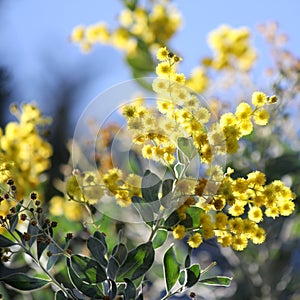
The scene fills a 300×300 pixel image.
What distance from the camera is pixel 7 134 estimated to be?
111 cm

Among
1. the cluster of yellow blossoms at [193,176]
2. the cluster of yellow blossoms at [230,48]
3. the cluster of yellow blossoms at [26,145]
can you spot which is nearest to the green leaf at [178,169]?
the cluster of yellow blossoms at [193,176]

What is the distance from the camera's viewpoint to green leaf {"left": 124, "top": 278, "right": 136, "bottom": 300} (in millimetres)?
684

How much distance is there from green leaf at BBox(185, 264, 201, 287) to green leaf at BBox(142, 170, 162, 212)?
0.08 meters

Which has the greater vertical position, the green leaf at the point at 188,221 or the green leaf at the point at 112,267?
the green leaf at the point at 188,221

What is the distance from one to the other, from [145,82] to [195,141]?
0.78m

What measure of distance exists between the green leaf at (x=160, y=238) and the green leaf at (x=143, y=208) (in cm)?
4

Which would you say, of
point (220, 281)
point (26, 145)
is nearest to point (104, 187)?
point (220, 281)

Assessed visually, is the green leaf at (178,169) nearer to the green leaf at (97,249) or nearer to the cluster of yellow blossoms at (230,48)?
the green leaf at (97,249)

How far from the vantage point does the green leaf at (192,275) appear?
28.0 inches

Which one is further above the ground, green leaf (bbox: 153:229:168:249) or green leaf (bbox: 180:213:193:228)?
green leaf (bbox: 153:229:168:249)

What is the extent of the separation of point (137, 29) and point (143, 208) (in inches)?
41.4

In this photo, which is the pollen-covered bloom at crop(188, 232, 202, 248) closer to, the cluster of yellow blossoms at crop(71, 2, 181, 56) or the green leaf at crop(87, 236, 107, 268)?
the green leaf at crop(87, 236, 107, 268)

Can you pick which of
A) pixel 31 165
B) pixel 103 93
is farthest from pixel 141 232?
pixel 103 93

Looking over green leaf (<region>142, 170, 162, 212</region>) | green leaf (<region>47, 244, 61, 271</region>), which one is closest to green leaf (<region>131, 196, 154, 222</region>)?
green leaf (<region>142, 170, 162, 212</region>)
